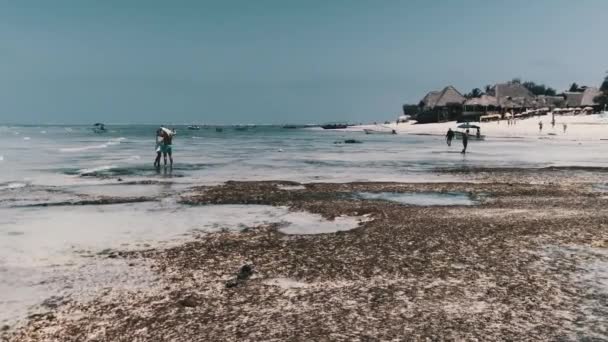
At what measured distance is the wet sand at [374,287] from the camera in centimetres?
604

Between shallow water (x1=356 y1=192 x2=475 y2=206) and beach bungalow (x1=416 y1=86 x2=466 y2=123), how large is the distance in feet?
→ 357

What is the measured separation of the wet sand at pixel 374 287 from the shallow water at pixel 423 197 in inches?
105

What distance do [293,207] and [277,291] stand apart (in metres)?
7.79

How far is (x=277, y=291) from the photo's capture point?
744 centimetres

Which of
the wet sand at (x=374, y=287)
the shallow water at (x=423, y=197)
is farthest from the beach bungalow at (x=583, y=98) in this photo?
the wet sand at (x=374, y=287)

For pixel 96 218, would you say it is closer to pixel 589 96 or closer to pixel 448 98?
pixel 589 96

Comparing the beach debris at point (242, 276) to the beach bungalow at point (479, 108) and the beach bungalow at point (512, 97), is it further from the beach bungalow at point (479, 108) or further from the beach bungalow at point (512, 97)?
the beach bungalow at point (512, 97)

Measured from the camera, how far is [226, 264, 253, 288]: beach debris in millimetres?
7750

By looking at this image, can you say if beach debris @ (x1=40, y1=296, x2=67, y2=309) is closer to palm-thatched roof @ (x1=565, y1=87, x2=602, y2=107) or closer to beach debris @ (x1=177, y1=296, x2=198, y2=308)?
beach debris @ (x1=177, y1=296, x2=198, y2=308)

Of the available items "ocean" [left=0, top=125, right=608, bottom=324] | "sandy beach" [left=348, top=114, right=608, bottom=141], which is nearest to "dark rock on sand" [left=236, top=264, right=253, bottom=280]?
"ocean" [left=0, top=125, right=608, bottom=324]

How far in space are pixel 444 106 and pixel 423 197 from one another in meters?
115

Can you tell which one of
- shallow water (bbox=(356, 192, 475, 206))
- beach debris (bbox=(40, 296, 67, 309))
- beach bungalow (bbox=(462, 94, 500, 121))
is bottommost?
shallow water (bbox=(356, 192, 475, 206))

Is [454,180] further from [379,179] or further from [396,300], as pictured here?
[396,300]

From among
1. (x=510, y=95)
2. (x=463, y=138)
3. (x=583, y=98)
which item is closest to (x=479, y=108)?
(x=510, y=95)
